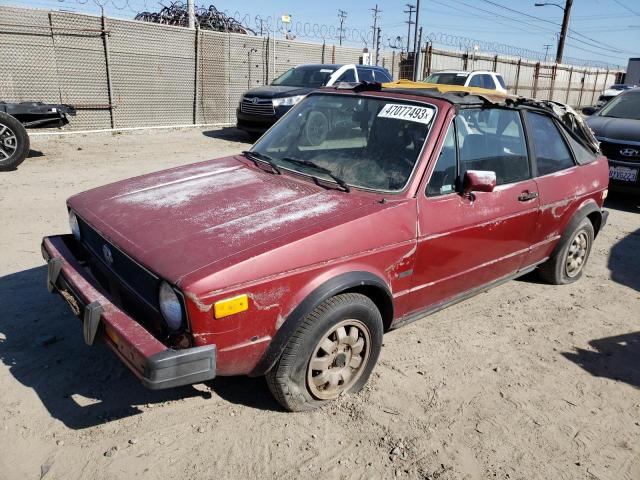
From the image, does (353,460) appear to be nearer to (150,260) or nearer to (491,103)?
(150,260)

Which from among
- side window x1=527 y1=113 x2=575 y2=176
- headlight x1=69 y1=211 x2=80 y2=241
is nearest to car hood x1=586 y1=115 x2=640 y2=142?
side window x1=527 y1=113 x2=575 y2=176

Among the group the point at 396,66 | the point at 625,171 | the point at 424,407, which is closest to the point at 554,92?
the point at 396,66

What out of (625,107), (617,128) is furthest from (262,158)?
(625,107)

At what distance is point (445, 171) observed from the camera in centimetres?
332

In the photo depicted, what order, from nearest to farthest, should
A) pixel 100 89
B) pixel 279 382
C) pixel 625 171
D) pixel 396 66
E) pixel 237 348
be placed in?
pixel 237 348
pixel 279 382
pixel 625 171
pixel 100 89
pixel 396 66

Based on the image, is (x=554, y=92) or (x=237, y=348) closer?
(x=237, y=348)

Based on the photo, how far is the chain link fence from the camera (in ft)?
36.8

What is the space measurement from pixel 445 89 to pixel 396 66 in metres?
18.9

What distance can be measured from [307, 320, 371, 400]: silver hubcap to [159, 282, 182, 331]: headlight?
2.54ft

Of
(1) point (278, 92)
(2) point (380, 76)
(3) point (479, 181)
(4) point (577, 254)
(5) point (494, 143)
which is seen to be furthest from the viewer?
(2) point (380, 76)

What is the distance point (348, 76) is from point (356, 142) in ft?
31.2

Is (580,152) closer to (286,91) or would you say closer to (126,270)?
(126,270)

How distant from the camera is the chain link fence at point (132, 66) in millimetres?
11211

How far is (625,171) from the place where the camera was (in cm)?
773
